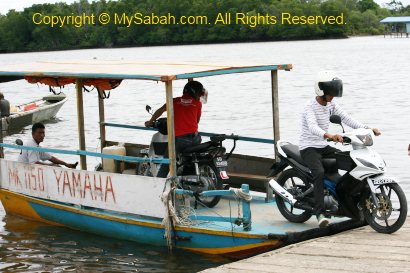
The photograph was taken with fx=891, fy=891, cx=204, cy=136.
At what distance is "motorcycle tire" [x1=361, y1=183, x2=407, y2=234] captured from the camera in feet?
29.8

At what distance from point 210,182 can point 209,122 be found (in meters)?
21.3

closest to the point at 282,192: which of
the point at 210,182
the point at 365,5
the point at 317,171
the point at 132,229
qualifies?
the point at 317,171

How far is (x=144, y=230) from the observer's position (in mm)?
10664

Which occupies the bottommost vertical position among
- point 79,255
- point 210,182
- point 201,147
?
point 79,255

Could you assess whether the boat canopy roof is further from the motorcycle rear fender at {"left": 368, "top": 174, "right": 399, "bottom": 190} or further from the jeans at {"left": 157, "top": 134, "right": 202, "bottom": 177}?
the motorcycle rear fender at {"left": 368, "top": 174, "right": 399, "bottom": 190}

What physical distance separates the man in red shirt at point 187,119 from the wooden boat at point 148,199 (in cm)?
49

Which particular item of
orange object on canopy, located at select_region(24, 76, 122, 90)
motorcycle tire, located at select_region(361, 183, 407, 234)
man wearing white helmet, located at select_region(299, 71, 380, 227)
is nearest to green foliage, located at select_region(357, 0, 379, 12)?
orange object on canopy, located at select_region(24, 76, 122, 90)

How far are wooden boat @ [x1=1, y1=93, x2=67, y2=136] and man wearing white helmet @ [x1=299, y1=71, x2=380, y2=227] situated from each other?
1684 centimetres

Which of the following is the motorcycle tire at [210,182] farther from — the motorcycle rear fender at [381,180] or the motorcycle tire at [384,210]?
the motorcycle rear fender at [381,180]

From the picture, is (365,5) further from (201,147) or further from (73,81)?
(201,147)

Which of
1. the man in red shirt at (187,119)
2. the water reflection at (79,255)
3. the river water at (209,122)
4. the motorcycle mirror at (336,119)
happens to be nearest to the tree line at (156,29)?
the river water at (209,122)

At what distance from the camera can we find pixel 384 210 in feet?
30.0

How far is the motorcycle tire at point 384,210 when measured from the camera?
9070 mm

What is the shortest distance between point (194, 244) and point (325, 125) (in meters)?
2.00
